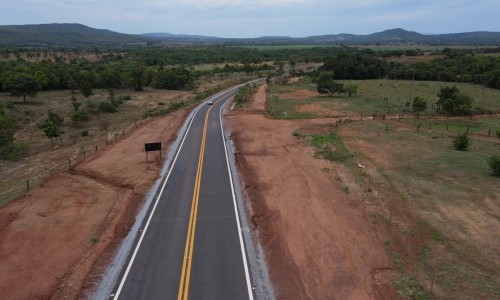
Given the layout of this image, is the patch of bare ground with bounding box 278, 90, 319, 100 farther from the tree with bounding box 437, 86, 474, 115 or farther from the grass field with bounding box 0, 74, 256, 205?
the tree with bounding box 437, 86, 474, 115

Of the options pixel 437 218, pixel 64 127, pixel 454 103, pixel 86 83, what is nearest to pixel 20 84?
pixel 86 83

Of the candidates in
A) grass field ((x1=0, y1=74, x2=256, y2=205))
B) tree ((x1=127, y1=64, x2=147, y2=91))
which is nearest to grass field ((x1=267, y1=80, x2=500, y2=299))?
grass field ((x1=0, y1=74, x2=256, y2=205))

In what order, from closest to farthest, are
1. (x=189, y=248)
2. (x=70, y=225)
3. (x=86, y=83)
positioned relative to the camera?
(x=189, y=248), (x=70, y=225), (x=86, y=83)

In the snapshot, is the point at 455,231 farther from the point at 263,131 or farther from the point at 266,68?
the point at 266,68

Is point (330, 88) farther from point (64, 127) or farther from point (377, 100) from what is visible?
point (64, 127)

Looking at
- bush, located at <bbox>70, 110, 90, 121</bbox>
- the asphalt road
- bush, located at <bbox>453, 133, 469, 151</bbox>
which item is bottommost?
bush, located at <bbox>70, 110, 90, 121</bbox>

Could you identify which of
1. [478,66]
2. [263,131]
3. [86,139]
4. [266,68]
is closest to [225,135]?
[263,131]
